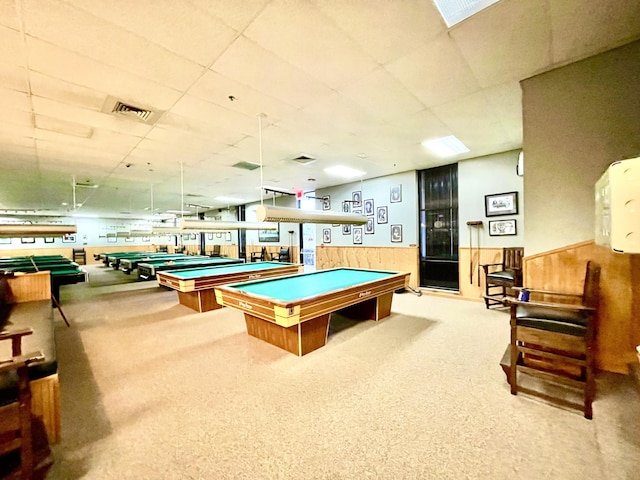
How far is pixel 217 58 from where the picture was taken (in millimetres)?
2514

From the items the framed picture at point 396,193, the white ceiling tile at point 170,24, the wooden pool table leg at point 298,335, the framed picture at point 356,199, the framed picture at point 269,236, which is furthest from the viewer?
the framed picture at point 269,236

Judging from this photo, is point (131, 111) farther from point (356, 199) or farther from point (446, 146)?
point (356, 199)

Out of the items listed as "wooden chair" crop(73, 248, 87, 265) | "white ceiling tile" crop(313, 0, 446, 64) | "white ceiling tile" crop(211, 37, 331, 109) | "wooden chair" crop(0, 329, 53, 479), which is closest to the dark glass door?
"white ceiling tile" crop(211, 37, 331, 109)

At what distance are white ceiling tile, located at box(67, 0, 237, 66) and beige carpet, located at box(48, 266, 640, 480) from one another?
3.04m

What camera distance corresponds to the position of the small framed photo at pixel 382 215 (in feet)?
24.7

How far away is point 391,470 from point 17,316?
160 inches

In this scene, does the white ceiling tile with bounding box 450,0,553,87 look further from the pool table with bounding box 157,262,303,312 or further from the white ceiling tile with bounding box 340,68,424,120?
the pool table with bounding box 157,262,303,312

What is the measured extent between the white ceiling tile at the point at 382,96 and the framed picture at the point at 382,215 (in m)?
3.86

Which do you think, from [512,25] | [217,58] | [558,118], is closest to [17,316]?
[217,58]

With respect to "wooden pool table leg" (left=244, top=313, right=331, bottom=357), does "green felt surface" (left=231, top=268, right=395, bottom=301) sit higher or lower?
higher

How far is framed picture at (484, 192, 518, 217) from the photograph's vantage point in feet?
17.9

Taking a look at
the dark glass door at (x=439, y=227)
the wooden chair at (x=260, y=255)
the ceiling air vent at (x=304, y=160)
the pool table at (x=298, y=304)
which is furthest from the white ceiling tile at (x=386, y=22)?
the wooden chair at (x=260, y=255)

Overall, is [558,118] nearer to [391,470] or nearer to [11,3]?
[391,470]

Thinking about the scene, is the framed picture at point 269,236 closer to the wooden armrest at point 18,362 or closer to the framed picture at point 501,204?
the framed picture at point 501,204
